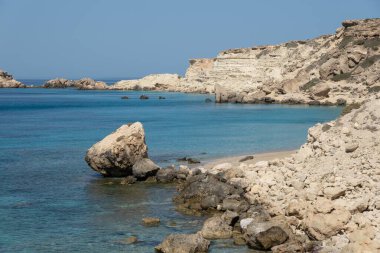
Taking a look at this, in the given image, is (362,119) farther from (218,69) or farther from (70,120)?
(218,69)

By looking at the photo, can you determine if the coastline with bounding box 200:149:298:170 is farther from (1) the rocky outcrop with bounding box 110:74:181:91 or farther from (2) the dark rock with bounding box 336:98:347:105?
(1) the rocky outcrop with bounding box 110:74:181:91

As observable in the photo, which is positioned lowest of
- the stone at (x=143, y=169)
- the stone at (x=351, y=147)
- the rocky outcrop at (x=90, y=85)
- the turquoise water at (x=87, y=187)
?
the turquoise water at (x=87, y=187)

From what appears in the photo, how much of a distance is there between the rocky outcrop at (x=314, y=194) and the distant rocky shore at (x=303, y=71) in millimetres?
35632

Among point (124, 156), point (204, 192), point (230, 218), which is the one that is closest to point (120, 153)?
point (124, 156)

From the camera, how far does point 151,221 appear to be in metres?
17.6

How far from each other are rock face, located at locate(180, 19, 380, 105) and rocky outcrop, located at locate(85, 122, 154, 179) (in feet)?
159

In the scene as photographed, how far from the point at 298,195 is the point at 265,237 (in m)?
2.59

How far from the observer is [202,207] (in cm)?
1919

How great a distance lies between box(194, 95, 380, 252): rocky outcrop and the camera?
1466cm

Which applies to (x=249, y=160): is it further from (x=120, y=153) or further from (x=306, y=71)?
(x=306, y=71)

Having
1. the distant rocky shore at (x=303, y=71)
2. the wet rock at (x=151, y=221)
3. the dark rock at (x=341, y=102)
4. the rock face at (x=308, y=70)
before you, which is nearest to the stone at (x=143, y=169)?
the wet rock at (x=151, y=221)

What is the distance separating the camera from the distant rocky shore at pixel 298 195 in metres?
14.7

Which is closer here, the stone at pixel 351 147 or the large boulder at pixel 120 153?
the stone at pixel 351 147

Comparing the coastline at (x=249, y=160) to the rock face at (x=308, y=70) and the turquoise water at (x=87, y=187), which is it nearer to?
the turquoise water at (x=87, y=187)
